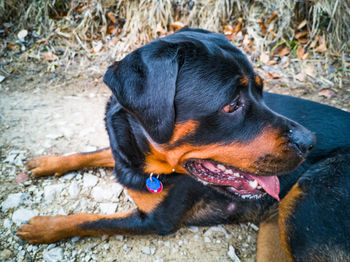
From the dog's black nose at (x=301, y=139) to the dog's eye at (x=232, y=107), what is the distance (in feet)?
1.37

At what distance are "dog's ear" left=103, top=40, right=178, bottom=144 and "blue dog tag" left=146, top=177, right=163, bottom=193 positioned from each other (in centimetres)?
56

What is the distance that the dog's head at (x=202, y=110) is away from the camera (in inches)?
64.6

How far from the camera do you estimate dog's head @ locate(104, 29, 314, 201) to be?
1642 millimetres

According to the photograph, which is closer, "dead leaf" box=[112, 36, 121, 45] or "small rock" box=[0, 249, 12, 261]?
"small rock" box=[0, 249, 12, 261]

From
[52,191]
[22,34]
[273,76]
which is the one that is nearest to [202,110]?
[52,191]

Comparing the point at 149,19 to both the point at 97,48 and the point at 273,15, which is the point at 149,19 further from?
the point at 273,15

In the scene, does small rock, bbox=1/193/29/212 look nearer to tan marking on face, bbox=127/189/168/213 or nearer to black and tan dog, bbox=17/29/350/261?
black and tan dog, bbox=17/29/350/261

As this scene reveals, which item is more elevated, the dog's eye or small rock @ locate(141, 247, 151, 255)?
the dog's eye

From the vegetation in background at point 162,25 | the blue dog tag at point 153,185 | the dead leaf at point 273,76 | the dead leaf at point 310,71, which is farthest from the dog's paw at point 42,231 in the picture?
the dead leaf at point 310,71

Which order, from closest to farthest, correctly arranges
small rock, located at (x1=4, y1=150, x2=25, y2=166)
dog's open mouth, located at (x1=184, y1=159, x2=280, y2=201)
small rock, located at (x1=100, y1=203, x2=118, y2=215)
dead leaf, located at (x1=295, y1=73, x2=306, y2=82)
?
dog's open mouth, located at (x1=184, y1=159, x2=280, y2=201) < small rock, located at (x1=100, y1=203, x2=118, y2=215) < small rock, located at (x1=4, y1=150, x2=25, y2=166) < dead leaf, located at (x1=295, y1=73, x2=306, y2=82)

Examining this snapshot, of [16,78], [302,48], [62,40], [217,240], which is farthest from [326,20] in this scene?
[16,78]

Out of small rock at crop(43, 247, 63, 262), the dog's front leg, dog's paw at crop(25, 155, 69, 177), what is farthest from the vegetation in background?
small rock at crop(43, 247, 63, 262)

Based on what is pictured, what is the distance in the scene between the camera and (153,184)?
2139 mm

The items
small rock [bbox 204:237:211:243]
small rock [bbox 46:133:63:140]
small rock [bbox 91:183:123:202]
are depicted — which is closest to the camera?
small rock [bbox 204:237:211:243]
